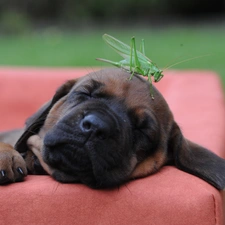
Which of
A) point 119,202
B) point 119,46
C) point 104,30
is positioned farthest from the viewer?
point 104,30

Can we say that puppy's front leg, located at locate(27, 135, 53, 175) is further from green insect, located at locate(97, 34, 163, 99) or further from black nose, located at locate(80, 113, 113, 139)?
green insect, located at locate(97, 34, 163, 99)

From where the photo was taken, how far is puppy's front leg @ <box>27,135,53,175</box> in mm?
4211

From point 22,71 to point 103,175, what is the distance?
4247mm

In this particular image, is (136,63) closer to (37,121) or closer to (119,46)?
(119,46)

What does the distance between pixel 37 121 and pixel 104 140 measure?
1014mm

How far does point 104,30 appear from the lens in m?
20.6

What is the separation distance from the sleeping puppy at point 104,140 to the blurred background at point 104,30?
8.01 m

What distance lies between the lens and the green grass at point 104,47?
43.8ft

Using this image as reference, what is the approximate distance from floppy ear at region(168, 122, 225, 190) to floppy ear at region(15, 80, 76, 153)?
912mm

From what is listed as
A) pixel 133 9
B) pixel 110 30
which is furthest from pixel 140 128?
pixel 133 9

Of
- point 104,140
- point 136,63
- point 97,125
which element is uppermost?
point 136,63

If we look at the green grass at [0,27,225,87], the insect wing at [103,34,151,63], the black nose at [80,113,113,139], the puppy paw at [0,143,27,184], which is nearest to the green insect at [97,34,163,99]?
the insect wing at [103,34,151,63]

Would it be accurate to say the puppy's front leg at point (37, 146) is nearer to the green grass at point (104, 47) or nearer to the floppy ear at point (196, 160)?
the floppy ear at point (196, 160)

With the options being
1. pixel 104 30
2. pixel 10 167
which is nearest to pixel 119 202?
pixel 10 167
